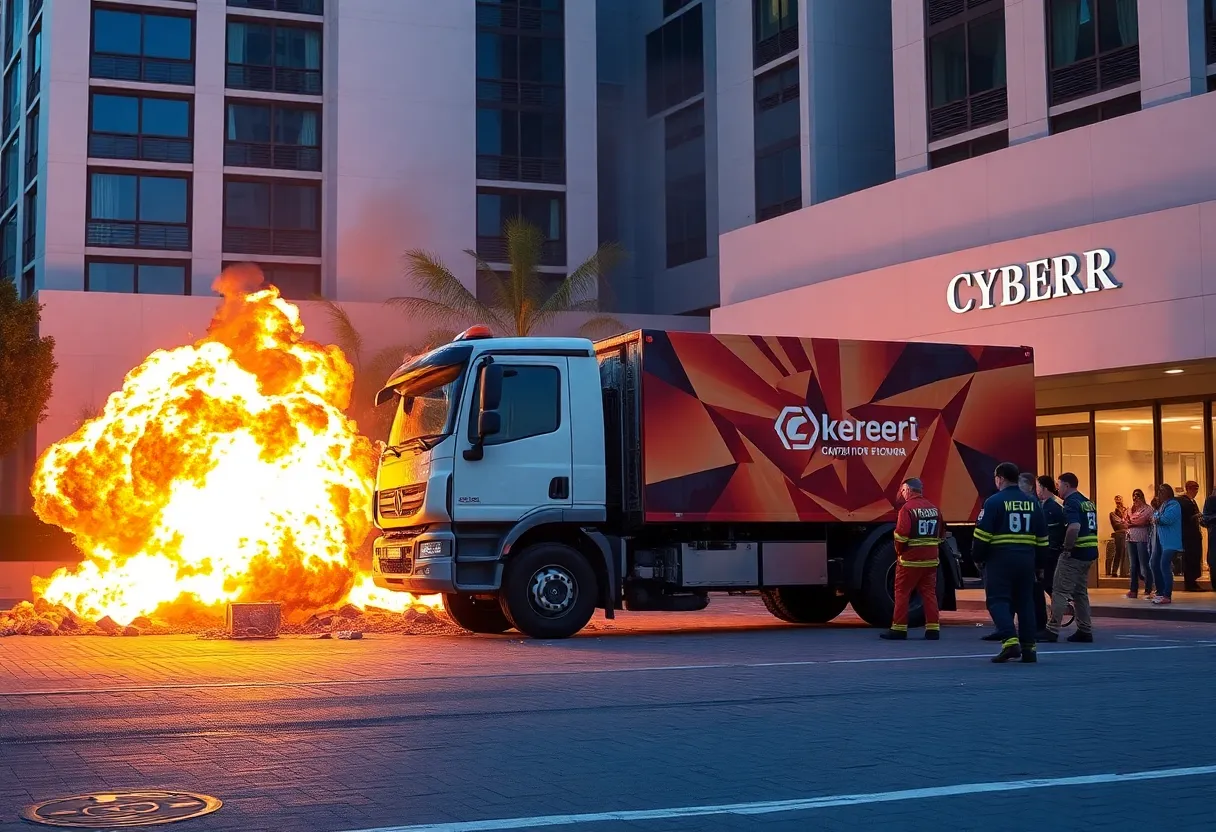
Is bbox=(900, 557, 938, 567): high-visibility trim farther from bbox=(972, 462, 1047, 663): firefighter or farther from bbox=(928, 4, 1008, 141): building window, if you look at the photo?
bbox=(928, 4, 1008, 141): building window

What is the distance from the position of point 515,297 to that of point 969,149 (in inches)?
529

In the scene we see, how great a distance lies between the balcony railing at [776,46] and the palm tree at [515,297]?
6.57m

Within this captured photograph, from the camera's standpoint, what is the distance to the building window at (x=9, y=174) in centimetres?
5091

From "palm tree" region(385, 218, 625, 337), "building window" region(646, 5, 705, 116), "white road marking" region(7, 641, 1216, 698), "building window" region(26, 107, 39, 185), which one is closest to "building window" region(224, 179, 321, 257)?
"palm tree" region(385, 218, 625, 337)

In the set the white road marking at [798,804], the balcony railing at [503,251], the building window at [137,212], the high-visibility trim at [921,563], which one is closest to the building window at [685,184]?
the balcony railing at [503,251]

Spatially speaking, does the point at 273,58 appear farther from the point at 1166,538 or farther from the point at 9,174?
the point at 1166,538

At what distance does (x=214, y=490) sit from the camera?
17969 mm

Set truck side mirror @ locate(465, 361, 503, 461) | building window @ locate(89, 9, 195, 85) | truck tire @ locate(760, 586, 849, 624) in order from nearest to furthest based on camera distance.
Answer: truck side mirror @ locate(465, 361, 503, 461)
truck tire @ locate(760, 586, 849, 624)
building window @ locate(89, 9, 195, 85)

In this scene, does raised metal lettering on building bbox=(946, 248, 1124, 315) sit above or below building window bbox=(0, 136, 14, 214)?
below

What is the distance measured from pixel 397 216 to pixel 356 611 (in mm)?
28926

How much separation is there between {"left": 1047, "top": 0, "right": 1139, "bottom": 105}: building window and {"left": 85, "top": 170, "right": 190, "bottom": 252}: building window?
2828 cm

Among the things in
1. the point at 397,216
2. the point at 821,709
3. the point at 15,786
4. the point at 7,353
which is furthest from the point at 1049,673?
the point at 397,216

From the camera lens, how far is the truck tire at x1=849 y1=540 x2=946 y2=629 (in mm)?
17203

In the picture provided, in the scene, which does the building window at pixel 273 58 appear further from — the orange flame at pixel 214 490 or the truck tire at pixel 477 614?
the truck tire at pixel 477 614
